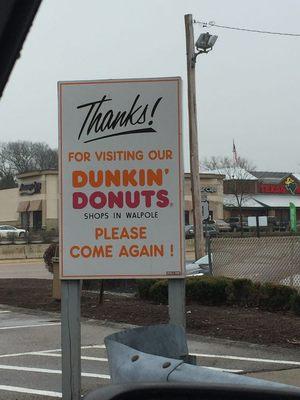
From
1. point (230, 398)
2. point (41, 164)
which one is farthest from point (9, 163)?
point (230, 398)

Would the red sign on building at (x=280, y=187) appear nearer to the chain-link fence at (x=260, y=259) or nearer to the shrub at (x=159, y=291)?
the chain-link fence at (x=260, y=259)

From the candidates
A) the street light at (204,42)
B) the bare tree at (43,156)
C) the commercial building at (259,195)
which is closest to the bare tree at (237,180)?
the commercial building at (259,195)

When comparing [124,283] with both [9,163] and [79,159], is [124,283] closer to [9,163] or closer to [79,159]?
[79,159]

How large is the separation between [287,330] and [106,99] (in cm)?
598

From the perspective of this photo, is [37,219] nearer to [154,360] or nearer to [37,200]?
[37,200]

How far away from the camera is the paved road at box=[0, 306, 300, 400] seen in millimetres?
7043

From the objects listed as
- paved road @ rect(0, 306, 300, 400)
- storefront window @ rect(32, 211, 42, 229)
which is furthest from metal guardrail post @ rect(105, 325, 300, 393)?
storefront window @ rect(32, 211, 42, 229)

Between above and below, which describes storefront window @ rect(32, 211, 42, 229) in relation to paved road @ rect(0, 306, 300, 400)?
above

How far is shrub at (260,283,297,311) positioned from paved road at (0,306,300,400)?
253cm

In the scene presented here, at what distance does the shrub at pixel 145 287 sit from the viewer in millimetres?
14239

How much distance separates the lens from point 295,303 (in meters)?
11.5

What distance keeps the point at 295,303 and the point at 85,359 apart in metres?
4.61

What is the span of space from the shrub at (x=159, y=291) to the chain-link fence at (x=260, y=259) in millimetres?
1641

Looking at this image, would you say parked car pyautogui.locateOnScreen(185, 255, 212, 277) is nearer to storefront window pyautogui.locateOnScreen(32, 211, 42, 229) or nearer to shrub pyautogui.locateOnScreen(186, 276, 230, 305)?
shrub pyautogui.locateOnScreen(186, 276, 230, 305)
